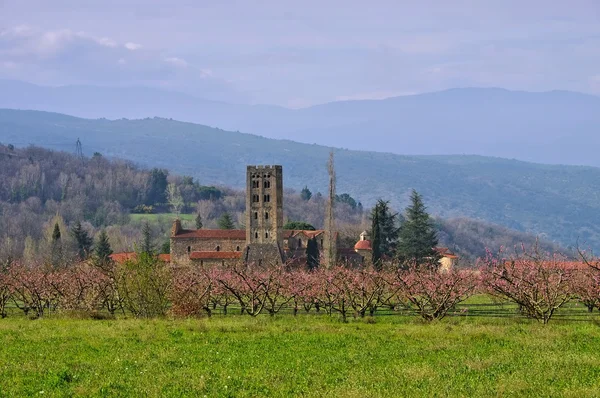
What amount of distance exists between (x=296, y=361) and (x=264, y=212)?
80566 mm

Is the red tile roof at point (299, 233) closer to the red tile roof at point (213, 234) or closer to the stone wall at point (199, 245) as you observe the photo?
the red tile roof at point (213, 234)

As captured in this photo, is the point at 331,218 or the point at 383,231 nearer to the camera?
the point at 331,218

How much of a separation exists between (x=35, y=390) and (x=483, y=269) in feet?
101

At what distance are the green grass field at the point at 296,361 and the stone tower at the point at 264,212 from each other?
67.7m

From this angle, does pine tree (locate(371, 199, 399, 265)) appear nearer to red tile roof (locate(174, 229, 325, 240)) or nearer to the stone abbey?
the stone abbey

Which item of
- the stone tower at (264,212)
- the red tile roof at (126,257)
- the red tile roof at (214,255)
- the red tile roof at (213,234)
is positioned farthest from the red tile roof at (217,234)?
the red tile roof at (126,257)

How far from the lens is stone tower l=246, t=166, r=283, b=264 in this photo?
336 ft

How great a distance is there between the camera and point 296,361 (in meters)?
24.6

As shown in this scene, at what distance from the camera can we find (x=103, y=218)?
601ft

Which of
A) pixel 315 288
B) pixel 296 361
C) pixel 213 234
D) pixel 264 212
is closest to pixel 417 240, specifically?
pixel 264 212

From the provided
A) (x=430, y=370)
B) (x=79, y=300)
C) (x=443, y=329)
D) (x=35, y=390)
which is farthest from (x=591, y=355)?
(x=79, y=300)

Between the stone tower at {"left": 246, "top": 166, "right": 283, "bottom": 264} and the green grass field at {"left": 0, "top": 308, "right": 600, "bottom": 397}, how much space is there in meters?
67.7

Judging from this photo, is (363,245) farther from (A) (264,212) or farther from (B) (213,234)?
(B) (213,234)

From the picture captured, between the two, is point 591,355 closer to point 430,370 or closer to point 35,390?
point 430,370
